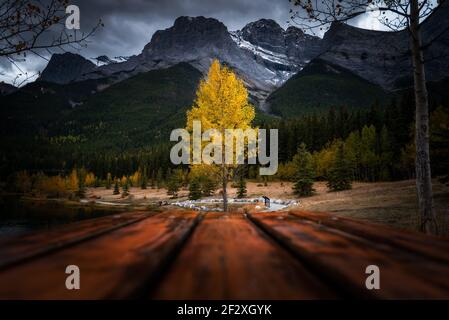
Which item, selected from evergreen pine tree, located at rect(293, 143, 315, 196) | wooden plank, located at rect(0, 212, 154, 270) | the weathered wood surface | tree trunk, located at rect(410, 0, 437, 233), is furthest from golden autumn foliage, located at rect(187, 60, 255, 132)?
evergreen pine tree, located at rect(293, 143, 315, 196)

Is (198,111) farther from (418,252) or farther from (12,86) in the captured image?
(418,252)

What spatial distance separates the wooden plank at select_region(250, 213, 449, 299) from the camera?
0.72 m

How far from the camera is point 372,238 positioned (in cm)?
146

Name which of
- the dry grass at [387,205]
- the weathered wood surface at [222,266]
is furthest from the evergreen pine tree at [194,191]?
the weathered wood surface at [222,266]

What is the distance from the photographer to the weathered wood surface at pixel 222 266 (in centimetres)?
72

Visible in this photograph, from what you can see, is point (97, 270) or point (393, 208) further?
point (393, 208)

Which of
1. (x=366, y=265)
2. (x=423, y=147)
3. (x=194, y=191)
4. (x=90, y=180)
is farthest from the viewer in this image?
(x=90, y=180)

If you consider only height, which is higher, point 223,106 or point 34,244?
point 223,106

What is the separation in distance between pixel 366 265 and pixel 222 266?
490mm

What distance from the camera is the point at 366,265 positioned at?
941 millimetres

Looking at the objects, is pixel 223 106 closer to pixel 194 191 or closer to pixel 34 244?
pixel 34 244

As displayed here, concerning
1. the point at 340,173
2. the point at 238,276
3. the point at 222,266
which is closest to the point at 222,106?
the point at 222,266
